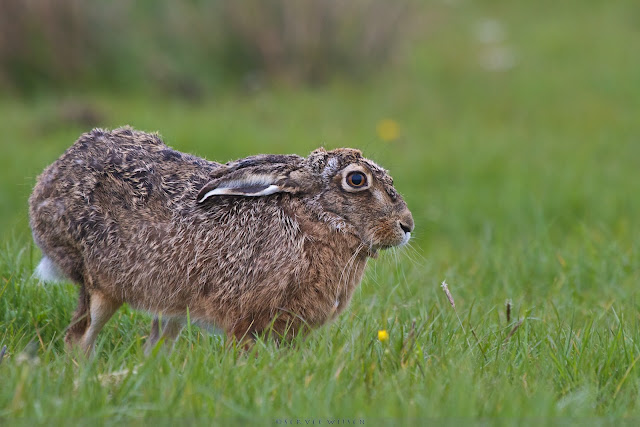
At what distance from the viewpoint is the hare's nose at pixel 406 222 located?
428 cm

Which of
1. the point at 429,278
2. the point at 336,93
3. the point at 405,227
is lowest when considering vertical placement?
the point at 429,278

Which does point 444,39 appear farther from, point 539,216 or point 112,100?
point 539,216

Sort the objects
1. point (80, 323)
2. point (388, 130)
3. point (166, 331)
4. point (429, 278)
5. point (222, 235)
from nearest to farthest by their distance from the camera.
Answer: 1. point (222, 235)
2. point (80, 323)
3. point (166, 331)
4. point (429, 278)
5. point (388, 130)

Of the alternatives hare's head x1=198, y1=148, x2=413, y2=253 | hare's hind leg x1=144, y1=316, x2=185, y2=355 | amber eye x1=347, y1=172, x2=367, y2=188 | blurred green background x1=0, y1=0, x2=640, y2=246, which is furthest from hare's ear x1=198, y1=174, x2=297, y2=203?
blurred green background x1=0, y1=0, x2=640, y2=246

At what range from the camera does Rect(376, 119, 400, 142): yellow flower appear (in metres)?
11.3

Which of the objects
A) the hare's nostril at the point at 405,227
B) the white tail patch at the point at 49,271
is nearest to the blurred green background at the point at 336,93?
the hare's nostril at the point at 405,227

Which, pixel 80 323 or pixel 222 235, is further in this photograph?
pixel 80 323

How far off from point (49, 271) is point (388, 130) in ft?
24.6

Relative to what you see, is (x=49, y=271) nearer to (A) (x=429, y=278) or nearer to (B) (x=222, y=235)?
(B) (x=222, y=235)

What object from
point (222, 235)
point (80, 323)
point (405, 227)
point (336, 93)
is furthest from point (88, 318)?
point (336, 93)

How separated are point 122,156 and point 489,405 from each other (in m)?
2.21

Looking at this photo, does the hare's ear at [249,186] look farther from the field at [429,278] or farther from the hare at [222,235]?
the field at [429,278]

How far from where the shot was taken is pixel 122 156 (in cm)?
448

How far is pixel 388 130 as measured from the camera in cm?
1158
